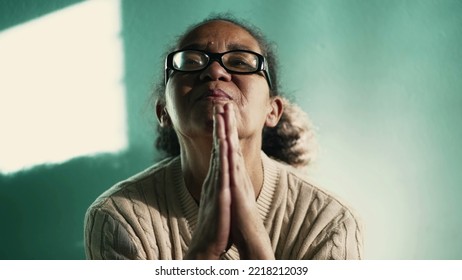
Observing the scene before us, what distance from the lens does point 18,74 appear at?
125 cm

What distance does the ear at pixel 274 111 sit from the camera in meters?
1.14

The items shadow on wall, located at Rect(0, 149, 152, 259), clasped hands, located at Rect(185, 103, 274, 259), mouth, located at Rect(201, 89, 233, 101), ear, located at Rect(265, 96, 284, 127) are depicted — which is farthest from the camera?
shadow on wall, located at Rect(0, 149, 152, 259)

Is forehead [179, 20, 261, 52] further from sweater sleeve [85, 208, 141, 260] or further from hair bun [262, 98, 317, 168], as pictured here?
sweater sleeve [85, 208, 141, 260]

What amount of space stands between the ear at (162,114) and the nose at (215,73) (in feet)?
0.56

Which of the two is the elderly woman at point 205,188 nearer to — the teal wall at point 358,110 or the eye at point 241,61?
the eye at point 241,61

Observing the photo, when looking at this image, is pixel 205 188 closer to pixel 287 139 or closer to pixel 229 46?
pixel 229 46

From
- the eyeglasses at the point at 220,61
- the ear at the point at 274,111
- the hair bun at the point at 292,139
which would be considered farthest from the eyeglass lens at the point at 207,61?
the hair bun at the point at 292,139

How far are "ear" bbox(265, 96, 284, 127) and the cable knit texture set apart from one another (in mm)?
138

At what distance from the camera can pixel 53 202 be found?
1.27 m

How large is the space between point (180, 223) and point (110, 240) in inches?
4.9

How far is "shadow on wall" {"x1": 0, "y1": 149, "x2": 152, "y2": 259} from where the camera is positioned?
4.09 feet

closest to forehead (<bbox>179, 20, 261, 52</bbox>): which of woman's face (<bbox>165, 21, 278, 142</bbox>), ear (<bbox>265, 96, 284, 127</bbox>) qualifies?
woman's face (<bbox>165, 21, 278, 142</bbox>)
